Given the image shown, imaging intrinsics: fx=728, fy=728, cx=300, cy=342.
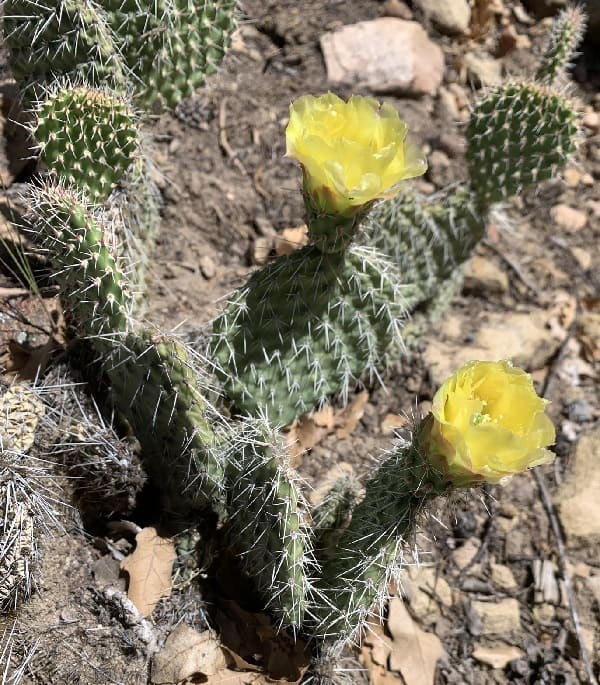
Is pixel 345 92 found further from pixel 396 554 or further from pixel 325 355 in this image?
pixel 396 554

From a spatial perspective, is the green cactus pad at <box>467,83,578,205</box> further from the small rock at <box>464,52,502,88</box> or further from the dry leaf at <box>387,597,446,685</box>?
the dry leaf at <box>387,597,446,685</box>

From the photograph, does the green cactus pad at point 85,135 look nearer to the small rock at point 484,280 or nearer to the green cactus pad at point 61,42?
the green cactus pad at point 61,42

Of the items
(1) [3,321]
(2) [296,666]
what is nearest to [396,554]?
(2) [296,666]

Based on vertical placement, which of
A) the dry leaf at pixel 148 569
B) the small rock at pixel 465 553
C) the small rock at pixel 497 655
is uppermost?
the dry leaf at pixel 148 569

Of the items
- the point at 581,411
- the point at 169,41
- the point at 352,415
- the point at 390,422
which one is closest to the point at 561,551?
the point at 581,411

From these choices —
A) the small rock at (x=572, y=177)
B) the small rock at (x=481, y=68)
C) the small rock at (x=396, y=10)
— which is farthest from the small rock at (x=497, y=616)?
the small rock at (x=396, y=10)
